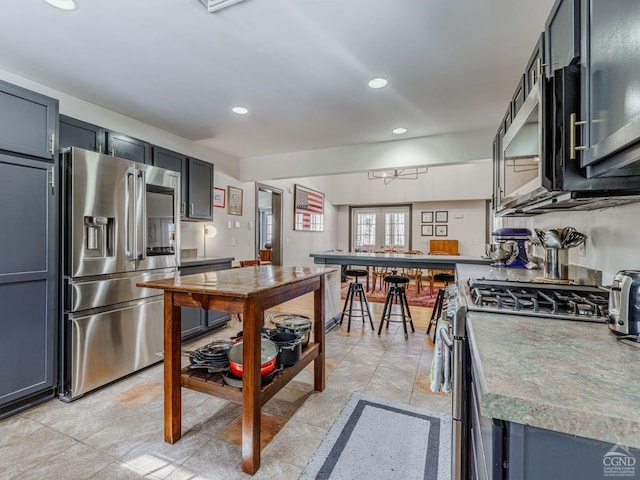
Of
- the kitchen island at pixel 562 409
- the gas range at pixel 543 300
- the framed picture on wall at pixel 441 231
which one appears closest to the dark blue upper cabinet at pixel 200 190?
the gas range at pixel 543 300

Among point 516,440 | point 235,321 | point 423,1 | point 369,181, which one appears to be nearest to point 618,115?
point 516,440

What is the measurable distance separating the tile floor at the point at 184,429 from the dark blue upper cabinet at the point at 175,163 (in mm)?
1804

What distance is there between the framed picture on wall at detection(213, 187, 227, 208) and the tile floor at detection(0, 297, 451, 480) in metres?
2.33

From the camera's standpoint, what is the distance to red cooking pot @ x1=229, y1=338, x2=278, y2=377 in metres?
1.74

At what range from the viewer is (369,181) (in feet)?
28.4

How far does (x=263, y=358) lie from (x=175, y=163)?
8.58ft

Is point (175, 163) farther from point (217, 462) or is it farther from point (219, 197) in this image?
point (217, 462)

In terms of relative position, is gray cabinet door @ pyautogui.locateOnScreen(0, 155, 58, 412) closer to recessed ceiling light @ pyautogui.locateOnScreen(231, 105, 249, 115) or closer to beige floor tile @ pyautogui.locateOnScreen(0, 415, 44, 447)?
beige floor tile @ pyautogui.locateOnScreen(0, 415, 44, 447)

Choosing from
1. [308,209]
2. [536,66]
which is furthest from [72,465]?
[308,209]

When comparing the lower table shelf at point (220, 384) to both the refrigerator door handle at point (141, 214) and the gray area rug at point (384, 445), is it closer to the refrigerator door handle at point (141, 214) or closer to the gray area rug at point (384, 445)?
the gray area rug at point (384, 445)

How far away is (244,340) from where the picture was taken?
1.58 m

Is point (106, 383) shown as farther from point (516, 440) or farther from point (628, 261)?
point (628, 261)

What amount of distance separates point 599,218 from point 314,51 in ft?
6.45

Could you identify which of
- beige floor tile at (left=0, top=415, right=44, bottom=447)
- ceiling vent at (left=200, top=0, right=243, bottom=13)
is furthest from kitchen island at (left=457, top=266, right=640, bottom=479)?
beige floor tile at (left=0, top=415, right=44, bottom=447)
